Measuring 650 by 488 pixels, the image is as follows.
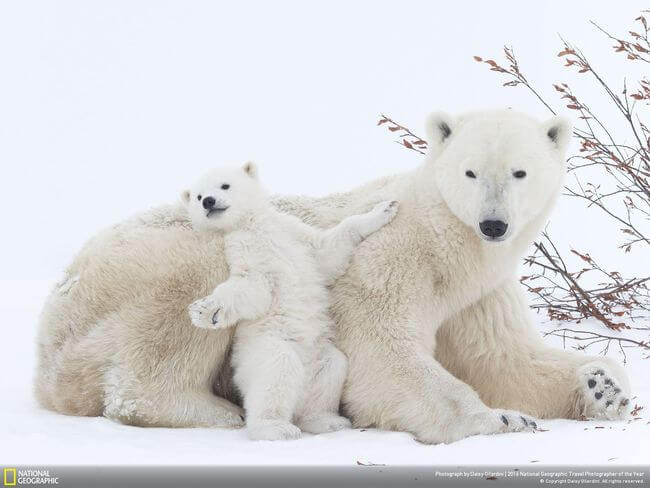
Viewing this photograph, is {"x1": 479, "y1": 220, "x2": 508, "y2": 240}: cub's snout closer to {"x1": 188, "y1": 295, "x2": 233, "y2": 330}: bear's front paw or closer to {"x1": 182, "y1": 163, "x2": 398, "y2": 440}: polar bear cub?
{"x1": 182, "y1": 163, "x2": 398, "y2": 440}: polar bear cub

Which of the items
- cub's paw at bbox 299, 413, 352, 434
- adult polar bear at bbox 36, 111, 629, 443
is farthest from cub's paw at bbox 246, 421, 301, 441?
adult polar bear at bbox 36, 111, 629, 443

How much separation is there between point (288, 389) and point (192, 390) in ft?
1.78

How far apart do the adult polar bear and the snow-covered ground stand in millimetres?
142

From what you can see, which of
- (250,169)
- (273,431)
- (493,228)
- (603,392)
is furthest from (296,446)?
(250,169)

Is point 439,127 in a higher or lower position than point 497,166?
higher

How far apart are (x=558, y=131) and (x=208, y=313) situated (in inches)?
75.8

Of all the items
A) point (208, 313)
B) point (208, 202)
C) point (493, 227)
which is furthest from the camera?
point (208, 202)

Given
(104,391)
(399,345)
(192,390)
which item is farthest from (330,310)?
(104,391)

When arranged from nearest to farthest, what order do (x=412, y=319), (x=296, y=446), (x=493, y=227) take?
(x=296, y=446), (x=493, y=227), (x=412, y=319)

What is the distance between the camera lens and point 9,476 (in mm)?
3629

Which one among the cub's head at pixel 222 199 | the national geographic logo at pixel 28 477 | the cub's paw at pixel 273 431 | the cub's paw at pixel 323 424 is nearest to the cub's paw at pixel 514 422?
the cub's paw at pixel 323 424

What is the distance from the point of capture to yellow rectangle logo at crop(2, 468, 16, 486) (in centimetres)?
362

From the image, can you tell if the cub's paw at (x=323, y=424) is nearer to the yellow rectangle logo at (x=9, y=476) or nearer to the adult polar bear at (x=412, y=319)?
the adult polar bear at (x=412, y=319)

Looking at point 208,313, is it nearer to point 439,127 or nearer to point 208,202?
point 208,202
